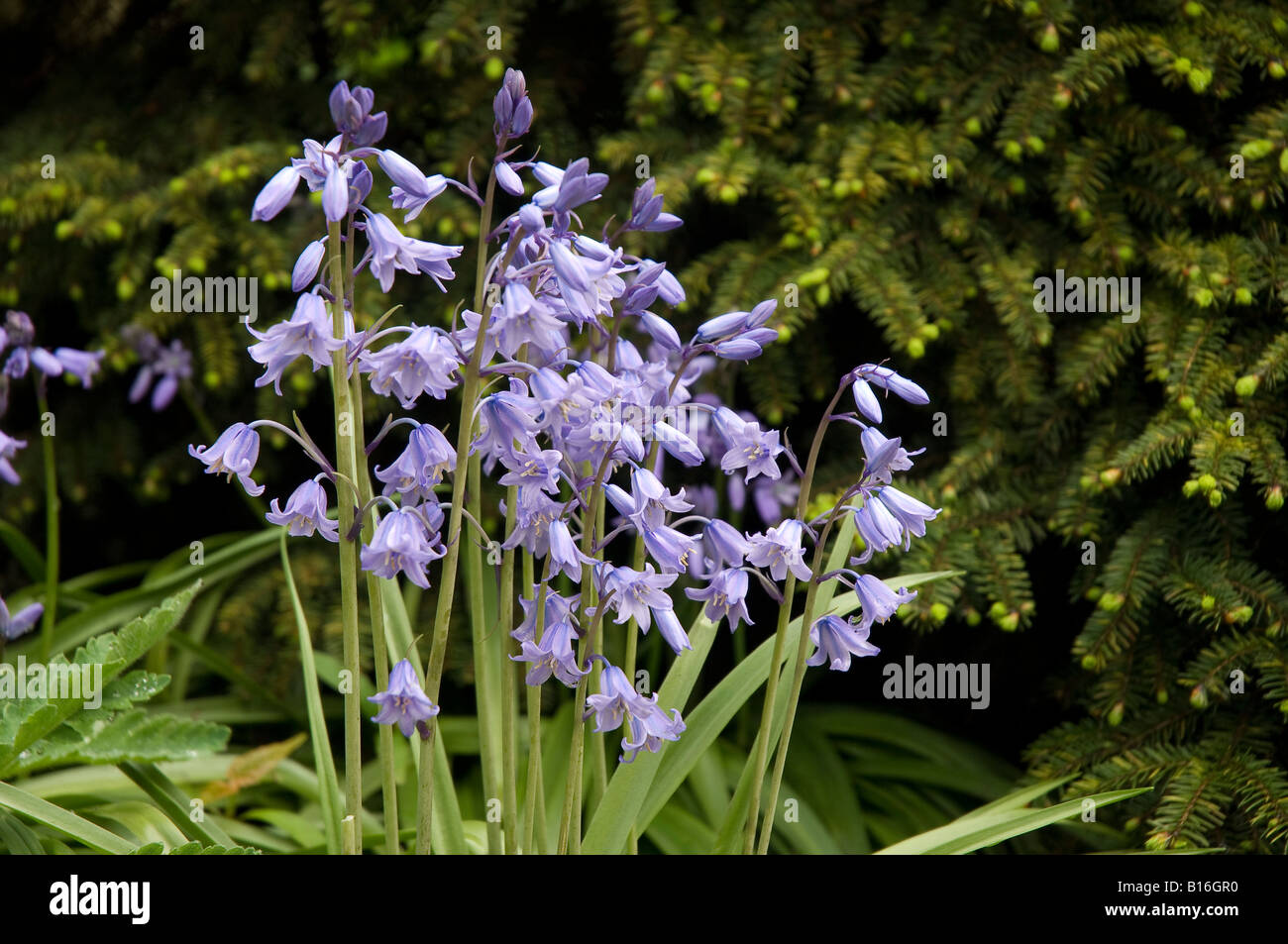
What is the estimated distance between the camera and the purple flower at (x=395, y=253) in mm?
1395

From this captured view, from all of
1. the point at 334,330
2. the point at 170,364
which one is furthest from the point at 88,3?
the point at 334,330

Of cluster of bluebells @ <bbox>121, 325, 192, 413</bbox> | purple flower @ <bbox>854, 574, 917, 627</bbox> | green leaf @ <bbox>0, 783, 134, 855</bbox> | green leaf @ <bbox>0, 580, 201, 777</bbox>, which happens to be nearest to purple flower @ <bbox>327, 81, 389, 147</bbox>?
purple flower @ <bbox>854, 574, 917, 627</bbox>

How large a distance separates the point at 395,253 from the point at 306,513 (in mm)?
406

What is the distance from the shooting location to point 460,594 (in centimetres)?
332

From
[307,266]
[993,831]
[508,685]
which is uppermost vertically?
[307,266]

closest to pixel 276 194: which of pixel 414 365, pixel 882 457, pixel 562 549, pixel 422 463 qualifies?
pixel 414 365

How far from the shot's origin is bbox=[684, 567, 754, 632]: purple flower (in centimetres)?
153

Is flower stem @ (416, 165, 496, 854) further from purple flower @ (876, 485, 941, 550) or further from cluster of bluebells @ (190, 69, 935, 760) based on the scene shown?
purple flower @ (876, 485, 941, 550)

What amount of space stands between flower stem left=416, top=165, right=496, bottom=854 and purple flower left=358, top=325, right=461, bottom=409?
1.4 inches

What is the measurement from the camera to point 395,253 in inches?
55.6

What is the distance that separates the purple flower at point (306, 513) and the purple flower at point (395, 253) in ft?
1.06

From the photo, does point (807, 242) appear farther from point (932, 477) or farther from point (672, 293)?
point (672, 293)

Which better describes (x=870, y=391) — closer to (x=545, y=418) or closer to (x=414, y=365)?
(x=545, y=418)

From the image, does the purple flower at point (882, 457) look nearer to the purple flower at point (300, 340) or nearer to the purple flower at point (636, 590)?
the purple flower at point (636, 590)
